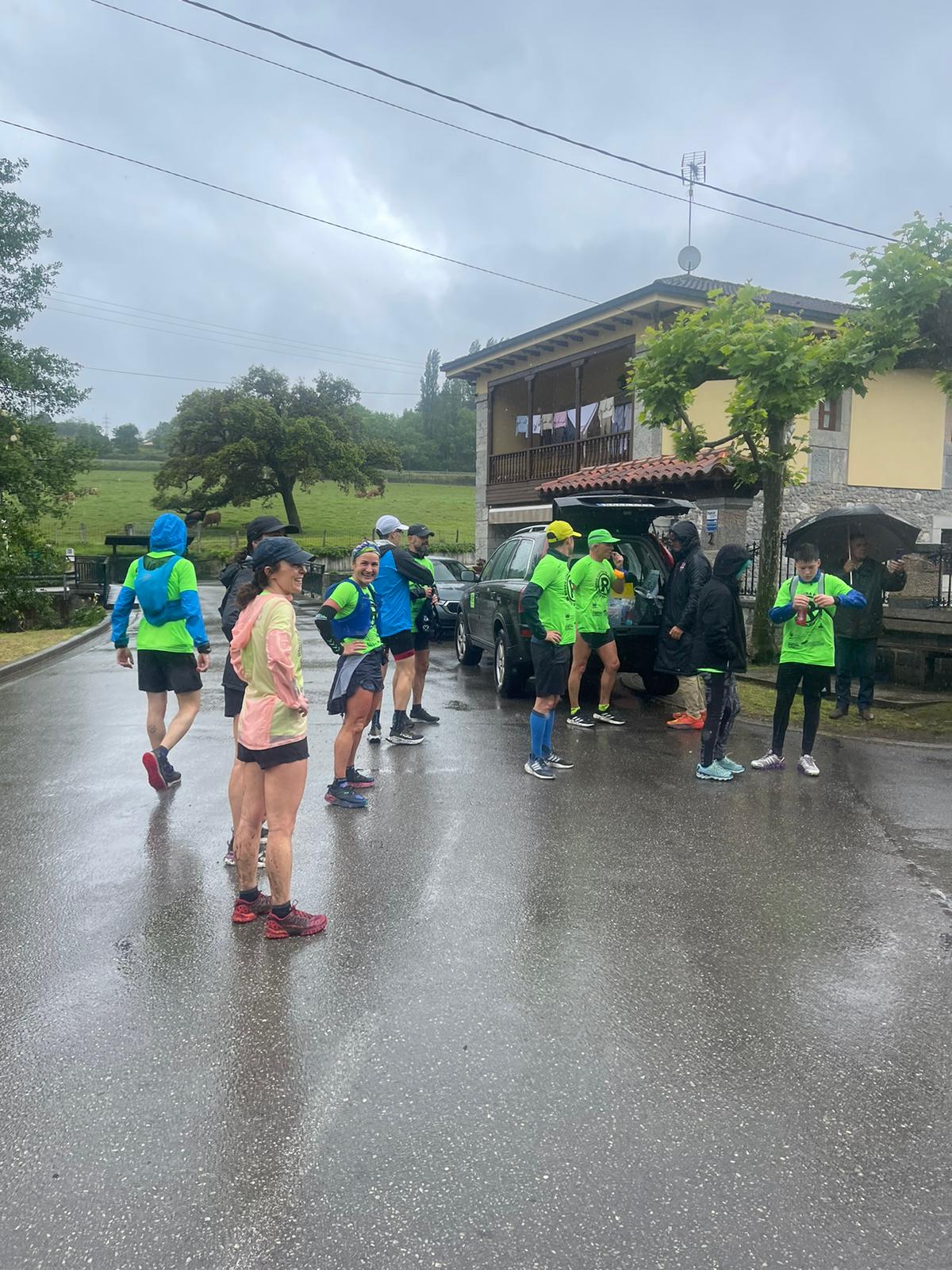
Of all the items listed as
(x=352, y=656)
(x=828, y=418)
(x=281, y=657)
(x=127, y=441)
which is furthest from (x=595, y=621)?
(x=127, y=441)

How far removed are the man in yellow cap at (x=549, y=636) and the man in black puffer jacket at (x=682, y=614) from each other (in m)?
1.15

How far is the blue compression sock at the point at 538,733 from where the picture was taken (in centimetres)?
728

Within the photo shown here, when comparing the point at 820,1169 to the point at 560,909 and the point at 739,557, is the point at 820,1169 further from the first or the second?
the point at 739,557

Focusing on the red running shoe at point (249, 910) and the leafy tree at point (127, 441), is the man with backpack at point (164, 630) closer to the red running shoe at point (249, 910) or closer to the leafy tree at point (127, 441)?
the red running shoe at point (249, 910)

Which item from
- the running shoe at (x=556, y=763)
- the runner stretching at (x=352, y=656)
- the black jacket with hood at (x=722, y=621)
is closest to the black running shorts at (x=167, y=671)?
the runner stretching at (x=352, y=656)

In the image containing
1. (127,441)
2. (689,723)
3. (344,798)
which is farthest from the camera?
(127,441)

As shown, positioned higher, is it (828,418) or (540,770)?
(828,418)

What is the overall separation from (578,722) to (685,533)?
2079 millimetres

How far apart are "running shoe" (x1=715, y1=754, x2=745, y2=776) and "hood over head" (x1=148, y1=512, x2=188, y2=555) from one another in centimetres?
426

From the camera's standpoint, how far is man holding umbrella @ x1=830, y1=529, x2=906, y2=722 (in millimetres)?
9461

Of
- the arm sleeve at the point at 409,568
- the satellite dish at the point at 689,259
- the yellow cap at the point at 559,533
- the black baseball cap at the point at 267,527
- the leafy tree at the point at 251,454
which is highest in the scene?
the satellite dish at the point at 689,259

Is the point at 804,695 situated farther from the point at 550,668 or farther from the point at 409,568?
the point at 409,568

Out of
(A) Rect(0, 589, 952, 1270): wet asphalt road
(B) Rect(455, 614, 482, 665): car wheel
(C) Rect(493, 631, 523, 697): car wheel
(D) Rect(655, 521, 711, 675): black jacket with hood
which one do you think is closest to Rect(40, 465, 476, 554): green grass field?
(B) Rect(455, 614, 482, 665): car wheel

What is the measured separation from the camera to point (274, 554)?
424 cm
